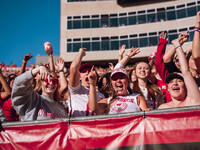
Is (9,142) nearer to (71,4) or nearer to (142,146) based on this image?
(142,146)

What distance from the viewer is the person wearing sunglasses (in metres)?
2.75

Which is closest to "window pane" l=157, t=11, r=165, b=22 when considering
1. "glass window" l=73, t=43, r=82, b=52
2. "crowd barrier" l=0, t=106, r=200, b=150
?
"glass window" l=73, t=43, r=82, b=52

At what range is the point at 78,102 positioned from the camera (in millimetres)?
3627

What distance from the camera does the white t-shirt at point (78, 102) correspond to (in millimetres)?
3541

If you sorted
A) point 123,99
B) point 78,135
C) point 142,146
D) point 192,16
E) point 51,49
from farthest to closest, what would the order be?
point 192,16
point 51,49
point 123,99
point 78,135
point 142,146

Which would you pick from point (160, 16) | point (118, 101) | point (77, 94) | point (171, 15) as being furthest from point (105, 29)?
point (118, 101)

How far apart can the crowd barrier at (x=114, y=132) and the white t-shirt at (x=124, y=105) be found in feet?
2.02

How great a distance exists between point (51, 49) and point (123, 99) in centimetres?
238

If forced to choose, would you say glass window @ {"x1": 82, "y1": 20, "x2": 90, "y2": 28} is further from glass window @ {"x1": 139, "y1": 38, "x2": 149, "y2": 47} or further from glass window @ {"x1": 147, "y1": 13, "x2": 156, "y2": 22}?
glass window @ {"x1": 147, "y1": 13, "x2": 156, "y2": 22}

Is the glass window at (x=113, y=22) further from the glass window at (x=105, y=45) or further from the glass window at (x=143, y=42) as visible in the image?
the glass window at (x=143, y=42)

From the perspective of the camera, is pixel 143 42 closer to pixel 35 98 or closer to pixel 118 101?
pixel 118 101

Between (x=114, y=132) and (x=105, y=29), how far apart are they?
26649mm

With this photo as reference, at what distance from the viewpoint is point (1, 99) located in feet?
13.4

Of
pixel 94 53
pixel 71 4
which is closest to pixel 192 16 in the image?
pixel 94 53
